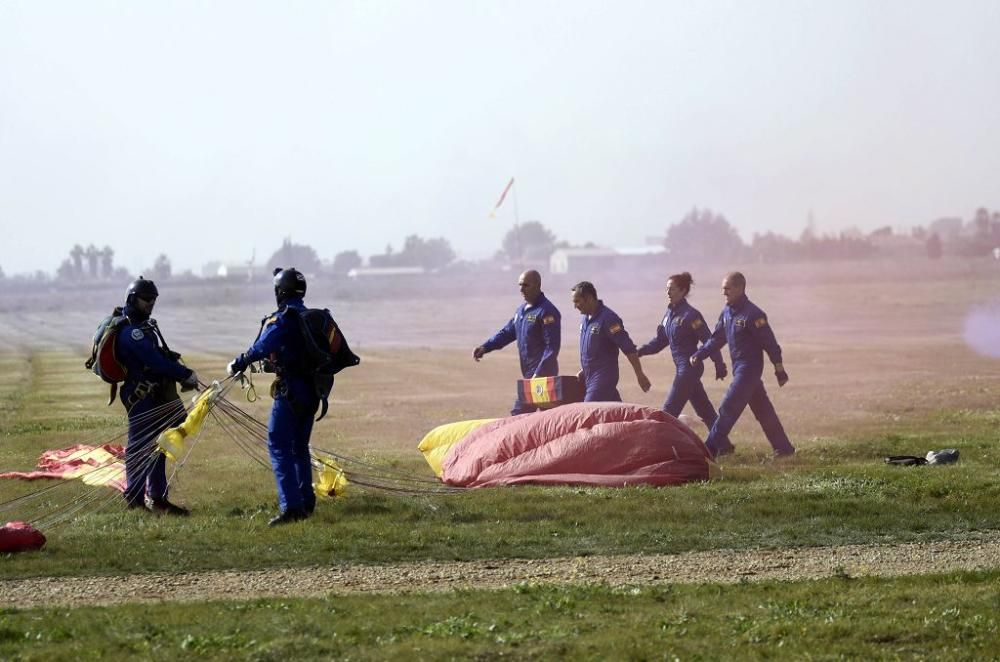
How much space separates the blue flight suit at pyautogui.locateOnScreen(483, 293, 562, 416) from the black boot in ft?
13.5

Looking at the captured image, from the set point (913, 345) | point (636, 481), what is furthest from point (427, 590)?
point (913, 345)

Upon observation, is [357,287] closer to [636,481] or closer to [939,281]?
[939,281]

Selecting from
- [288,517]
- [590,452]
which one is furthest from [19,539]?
[590,452]

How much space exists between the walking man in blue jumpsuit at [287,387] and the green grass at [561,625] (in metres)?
3.01

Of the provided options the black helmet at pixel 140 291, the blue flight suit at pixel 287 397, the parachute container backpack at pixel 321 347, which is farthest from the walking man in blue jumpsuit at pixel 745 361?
the black helmet at pixel 140 291

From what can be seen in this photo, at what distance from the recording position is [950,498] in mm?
12117

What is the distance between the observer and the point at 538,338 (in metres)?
15.5

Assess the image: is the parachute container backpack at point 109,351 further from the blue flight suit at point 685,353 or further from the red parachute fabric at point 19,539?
the blue flight suit at point 685,353

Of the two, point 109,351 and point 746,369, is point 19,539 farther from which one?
point 746,369

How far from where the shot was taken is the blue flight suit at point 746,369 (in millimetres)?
15227

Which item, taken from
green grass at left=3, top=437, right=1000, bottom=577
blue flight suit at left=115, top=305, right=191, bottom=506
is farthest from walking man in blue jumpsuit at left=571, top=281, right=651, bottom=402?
blue flight suit at left=115, top=305, right=191, bottom=506

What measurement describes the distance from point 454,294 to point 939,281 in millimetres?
29815

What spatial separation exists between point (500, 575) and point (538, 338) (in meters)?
6.19

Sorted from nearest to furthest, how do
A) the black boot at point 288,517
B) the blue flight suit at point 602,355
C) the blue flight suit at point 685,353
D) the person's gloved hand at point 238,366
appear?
the person's gloved hand at point 238,366 < the black boot at point 288,517 < the blue flight suit at point 602,355 < the blue flight suit at point 685,353
